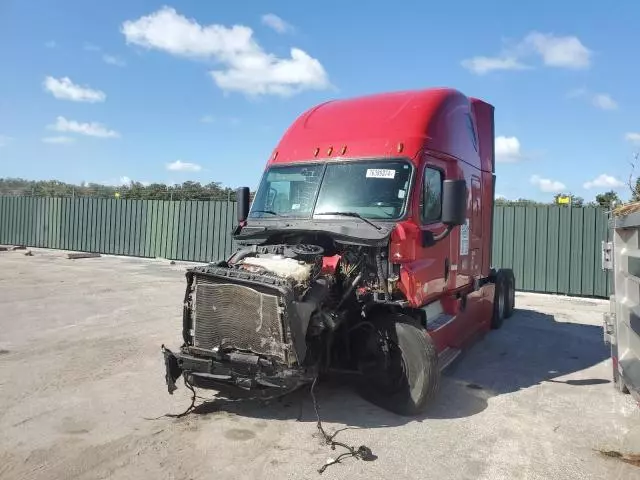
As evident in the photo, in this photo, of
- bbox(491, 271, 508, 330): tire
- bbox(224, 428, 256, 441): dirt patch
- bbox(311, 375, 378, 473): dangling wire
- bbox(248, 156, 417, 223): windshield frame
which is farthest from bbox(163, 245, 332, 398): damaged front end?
bbox(491, 271, 508, 330): tire

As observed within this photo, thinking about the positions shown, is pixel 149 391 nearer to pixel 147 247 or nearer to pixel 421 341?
pixel 421 341

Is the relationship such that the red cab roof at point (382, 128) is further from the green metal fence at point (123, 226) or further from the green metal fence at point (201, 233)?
the green metal fence at point (123, 226)

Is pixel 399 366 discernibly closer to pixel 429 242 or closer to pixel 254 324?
pixel 429 242

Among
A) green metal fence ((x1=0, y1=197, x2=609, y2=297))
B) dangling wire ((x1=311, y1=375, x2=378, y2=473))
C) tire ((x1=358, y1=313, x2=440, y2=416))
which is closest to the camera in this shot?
dangling wire ((x1=311, y1=375, x2=378, y2=473))

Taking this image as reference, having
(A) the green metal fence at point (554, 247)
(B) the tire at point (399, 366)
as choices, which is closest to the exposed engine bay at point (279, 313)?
(B) the tire at point (399, 366)

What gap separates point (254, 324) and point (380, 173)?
6.96 ft

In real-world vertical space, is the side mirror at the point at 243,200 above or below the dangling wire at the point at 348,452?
above

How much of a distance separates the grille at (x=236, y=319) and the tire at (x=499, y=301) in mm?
6057

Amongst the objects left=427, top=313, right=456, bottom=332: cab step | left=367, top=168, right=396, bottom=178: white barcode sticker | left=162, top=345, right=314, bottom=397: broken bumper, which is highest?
left=367, top=168, right=396, bottom=178: white barcode sticker

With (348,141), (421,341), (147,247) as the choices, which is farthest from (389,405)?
(147,247)

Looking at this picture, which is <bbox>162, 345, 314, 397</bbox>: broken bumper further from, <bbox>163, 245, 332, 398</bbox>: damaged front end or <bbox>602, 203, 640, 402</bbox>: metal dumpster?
<bbox>602, 203, 640, 402</bbox>: metal dumpster

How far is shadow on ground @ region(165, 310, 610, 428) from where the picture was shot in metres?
4.97

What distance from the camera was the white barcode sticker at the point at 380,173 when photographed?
5.48 meters

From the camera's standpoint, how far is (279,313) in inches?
170
